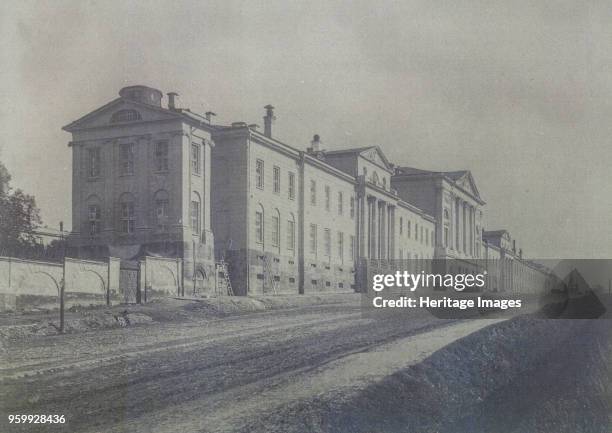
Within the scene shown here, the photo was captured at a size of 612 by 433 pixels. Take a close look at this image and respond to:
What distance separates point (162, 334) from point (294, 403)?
7083 millimetres

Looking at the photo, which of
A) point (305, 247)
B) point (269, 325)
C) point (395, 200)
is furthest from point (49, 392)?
point (395, 200)

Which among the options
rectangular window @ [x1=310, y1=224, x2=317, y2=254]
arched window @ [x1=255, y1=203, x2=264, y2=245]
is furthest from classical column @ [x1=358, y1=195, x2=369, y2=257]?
arched window @ [x1=255, y1=203, x2=264, y2=245]

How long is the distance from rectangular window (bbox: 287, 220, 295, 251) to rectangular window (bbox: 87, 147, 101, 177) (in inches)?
655

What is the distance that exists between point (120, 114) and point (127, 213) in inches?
170

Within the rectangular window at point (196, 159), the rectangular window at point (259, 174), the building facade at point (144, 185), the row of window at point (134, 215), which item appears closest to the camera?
the building facade at point (144, 185)

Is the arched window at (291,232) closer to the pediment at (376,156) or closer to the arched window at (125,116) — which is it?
the pediment at (376,156)

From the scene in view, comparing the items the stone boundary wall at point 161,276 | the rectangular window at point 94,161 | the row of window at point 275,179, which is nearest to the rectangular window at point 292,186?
the row of window at point 275,179

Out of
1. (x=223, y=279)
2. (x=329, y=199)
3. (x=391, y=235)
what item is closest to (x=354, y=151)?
(x=329, y=199)

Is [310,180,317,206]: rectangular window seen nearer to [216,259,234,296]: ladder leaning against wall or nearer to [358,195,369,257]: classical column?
[358,195,369,257]: classical column

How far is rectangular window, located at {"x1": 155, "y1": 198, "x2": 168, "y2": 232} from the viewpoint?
83.8ft

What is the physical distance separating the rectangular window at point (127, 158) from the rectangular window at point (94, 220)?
208 cm

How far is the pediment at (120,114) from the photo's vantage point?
18.5 meters

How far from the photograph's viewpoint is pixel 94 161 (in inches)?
826

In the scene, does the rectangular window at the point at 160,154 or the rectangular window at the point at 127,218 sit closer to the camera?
the rectangular window at the point at 127,218
